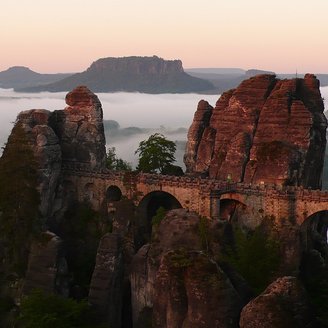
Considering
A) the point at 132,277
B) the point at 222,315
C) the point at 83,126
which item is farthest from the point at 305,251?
the point at 83,126

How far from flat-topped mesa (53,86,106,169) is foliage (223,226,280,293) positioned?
26.4 metres

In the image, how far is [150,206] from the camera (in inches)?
2682

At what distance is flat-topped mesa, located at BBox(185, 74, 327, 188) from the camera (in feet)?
208

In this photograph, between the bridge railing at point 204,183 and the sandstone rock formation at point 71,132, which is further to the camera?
the sandstone rock formation at point 71,132

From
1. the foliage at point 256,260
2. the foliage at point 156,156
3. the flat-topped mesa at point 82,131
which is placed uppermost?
the flat-topped mesa at point 82,131

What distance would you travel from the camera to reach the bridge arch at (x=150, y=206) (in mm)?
65750

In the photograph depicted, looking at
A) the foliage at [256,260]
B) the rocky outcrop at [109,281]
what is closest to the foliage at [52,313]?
the rocky outcrop at [109,281]

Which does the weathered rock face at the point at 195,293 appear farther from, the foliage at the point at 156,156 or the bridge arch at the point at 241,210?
the foliage at the point at 156,156

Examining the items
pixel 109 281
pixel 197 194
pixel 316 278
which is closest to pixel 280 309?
pixel 316 278

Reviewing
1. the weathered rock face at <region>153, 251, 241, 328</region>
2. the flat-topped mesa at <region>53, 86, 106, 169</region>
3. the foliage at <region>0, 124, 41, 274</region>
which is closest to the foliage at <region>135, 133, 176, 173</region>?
the flat-topped mesa at <region>53, 86, 106, 169</region>

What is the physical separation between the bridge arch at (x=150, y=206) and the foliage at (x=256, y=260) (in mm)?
16598

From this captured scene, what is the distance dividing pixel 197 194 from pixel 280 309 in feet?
103

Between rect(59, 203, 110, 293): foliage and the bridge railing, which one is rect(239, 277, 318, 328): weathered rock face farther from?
rect(59, 203, 110, 293): foliage

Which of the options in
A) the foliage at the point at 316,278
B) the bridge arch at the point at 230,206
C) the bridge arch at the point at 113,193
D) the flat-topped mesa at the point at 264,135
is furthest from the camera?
the bridge arch at the point at 113,193
